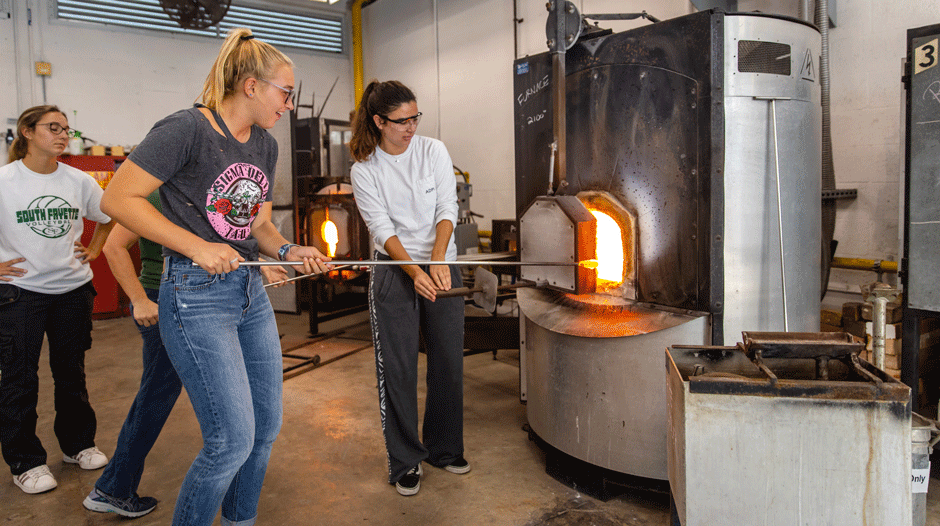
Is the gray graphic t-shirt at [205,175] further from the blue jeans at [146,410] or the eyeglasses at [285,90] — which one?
the blue jeans at [146,410]

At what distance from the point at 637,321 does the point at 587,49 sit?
1015mm

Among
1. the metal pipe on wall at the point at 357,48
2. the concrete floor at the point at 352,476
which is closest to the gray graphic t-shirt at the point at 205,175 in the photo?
the concrete floor at the point at 352,476

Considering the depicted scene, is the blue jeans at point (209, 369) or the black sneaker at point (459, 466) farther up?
the blue jeans at point (209, 369)

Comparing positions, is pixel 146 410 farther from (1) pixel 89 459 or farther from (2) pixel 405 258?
(2) pixel 405 258

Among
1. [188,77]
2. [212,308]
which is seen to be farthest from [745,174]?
[188,77]

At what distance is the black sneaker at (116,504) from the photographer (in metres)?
2.31

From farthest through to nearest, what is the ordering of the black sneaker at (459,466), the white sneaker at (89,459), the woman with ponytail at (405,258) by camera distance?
the white sneaker at (89,459), the black sneaker at (459,466), the woman with ponytail at (405,258)

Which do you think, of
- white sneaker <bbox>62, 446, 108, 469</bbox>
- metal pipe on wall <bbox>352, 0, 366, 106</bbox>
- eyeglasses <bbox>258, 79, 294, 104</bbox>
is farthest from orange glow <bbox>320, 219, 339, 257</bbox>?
eyeglasses <bbox>258, 79, 294, 104</bbox>

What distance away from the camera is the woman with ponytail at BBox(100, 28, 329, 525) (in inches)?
59.9

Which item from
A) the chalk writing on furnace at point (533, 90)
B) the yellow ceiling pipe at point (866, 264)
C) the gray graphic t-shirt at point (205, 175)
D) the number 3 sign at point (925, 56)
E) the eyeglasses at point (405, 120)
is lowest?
the yellow ceiling pipe at point (866, 264)

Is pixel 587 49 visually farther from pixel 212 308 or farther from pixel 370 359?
pixel 370 359

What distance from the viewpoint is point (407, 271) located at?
7.87 feet

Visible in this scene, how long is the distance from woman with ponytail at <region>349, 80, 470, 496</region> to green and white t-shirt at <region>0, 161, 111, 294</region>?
124 cm

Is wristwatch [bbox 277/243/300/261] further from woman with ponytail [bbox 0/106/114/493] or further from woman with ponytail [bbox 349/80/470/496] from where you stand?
woman with ponytail [bbox 0/106/114/493]
